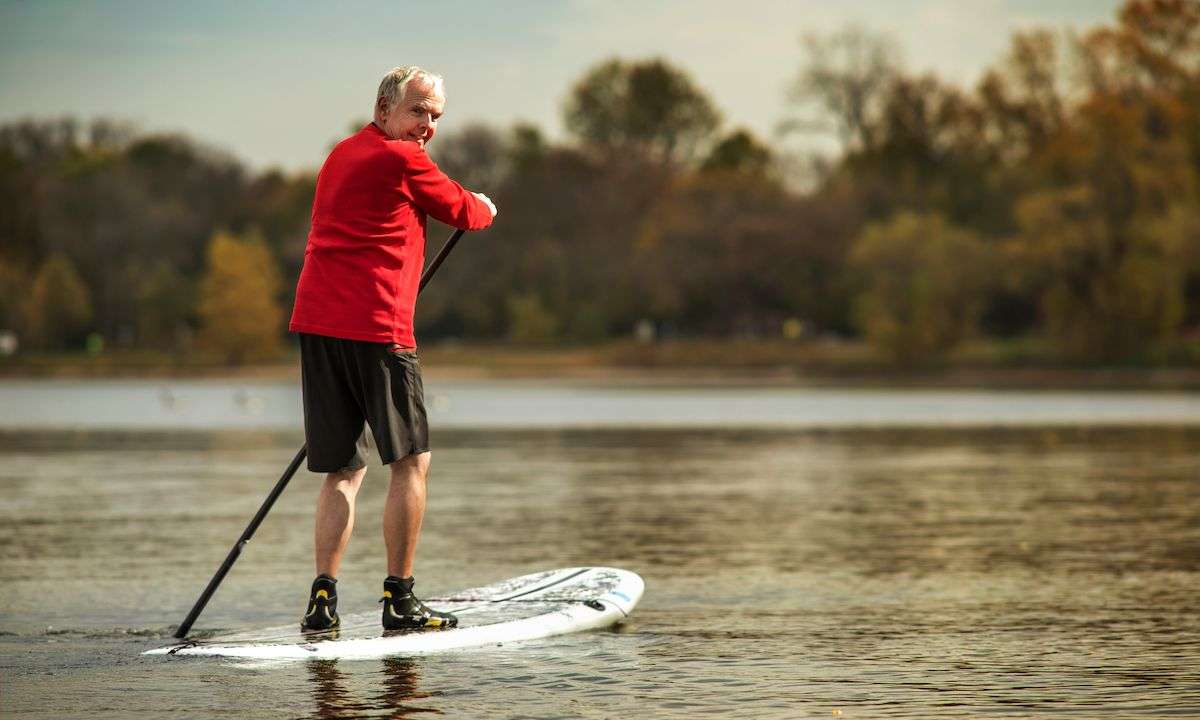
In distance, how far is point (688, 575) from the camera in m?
9.62

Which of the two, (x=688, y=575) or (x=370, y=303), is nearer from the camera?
(x=370, y=303)

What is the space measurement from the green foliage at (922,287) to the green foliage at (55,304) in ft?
155

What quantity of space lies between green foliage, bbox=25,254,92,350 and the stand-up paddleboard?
102431 millimetres

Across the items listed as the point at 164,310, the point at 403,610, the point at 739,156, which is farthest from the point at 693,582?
the point at 739,156

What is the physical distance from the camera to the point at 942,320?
7794cm

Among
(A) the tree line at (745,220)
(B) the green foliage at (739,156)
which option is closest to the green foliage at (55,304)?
(A) the tree line at (745,220)

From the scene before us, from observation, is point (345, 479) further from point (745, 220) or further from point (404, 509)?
point (745, 220)

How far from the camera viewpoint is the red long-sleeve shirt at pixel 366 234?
6.93 meters

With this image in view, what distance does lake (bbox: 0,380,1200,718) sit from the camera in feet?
19.7

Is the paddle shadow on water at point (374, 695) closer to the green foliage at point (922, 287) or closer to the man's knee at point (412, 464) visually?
the man's knee at point (412, 464)

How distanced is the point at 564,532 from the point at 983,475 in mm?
6679

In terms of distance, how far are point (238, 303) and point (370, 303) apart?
9593 centimetres

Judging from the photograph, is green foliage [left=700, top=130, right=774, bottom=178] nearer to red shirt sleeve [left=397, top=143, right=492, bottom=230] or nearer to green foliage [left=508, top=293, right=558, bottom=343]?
green foliage [left=508, top=293, right=558, bottom=343]

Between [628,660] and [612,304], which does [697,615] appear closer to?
[628,660]
